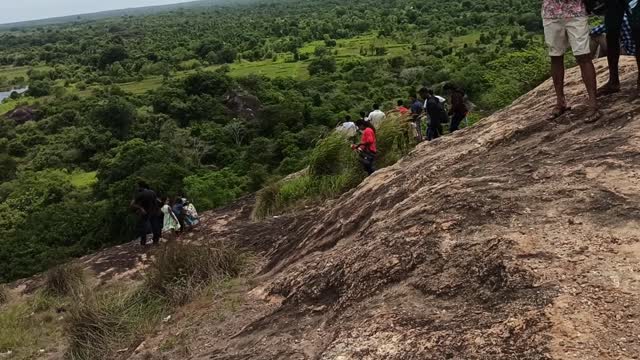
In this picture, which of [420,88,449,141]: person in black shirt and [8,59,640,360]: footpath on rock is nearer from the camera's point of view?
[8,59,640,360]: footpath on rock

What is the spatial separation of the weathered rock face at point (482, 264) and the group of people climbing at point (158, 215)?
5545 millimetres

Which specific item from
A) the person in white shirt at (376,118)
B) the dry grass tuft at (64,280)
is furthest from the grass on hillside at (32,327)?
the person in white shirt at (376,118)

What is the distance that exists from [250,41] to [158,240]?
291 ft

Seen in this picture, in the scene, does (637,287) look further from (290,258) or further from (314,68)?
(314,68)

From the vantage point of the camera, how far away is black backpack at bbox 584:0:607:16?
17.7 ft

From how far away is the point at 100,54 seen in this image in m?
95.1

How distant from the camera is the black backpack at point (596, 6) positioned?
17.7 ft

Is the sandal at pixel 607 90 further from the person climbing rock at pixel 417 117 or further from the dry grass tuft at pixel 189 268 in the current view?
the person climbing rock at pixel 417 117

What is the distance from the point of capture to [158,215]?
37.6 feet

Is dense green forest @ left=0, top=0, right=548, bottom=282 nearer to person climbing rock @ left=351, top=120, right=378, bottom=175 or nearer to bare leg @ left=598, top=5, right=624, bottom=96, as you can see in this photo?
person climbing rock @ left=351, top=120, right=378, bottom=175

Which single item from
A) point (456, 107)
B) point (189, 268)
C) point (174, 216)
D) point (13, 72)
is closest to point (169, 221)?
point (174, 216)

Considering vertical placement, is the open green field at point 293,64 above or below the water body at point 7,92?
below

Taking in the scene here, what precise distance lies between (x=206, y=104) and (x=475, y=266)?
48.7 metres

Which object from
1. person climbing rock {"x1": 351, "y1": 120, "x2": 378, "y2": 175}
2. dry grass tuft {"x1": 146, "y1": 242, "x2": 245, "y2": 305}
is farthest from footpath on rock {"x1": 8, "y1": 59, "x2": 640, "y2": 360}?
person climbing rock {"x1": 351, "y1": 120, "x2": 378, "y2": 175}
